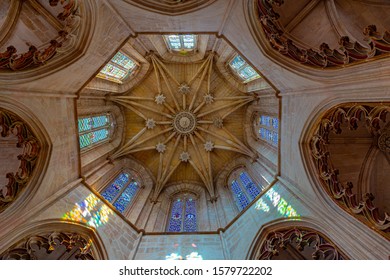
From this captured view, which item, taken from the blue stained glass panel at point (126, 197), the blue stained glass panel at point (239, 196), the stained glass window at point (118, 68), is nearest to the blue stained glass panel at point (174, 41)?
the stained glass window at point (118, 68)

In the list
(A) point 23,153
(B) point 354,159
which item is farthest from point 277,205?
(A) point 23,153

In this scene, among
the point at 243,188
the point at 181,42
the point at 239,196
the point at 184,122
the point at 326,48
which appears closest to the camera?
the point at 326,48

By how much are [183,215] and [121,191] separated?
3.30 m

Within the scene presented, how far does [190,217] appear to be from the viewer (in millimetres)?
11609

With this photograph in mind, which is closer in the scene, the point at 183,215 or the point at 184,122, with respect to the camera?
the point at 183,215

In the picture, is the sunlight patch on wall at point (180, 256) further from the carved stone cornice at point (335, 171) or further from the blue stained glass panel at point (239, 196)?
the carved stone cornice at point (335, 171)

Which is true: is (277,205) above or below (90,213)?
below

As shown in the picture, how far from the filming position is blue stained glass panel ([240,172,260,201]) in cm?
1071

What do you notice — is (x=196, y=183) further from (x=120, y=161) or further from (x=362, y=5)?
→ (x=362, y=5)

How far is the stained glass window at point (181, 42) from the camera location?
39.8 ft

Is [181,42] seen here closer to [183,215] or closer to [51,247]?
[183,215]

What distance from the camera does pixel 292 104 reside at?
639cm

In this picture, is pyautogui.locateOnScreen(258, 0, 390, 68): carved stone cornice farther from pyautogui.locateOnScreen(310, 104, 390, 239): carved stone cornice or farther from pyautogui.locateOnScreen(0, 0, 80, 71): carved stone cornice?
pyautogui.locateOnScreen(0, 0, 80, 71): carved stone cornice

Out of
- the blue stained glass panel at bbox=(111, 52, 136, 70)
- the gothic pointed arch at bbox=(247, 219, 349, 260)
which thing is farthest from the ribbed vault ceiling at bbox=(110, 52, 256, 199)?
the gothic pointed arch at bbox=(247, 219, 349, 260)
